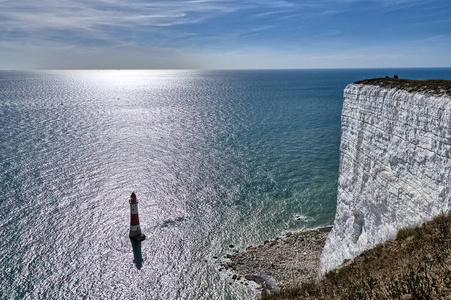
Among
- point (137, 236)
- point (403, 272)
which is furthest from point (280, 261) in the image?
point (403, 272)

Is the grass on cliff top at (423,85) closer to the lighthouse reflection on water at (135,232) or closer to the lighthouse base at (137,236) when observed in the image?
the lighthouse reflection on water at (135,232)

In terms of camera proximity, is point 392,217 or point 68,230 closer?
point 392,217

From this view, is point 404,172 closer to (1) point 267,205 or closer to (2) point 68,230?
(1) point 267,205

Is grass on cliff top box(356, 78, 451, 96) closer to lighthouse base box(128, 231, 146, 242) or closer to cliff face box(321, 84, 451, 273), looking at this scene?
cliff face box(321, 84, 451, 273)

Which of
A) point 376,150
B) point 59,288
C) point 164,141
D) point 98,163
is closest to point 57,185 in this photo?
point 98,163

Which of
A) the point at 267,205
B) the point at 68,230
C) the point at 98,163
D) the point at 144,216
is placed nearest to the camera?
the point at 68,230

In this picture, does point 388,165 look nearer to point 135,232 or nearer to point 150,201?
point 135,232
